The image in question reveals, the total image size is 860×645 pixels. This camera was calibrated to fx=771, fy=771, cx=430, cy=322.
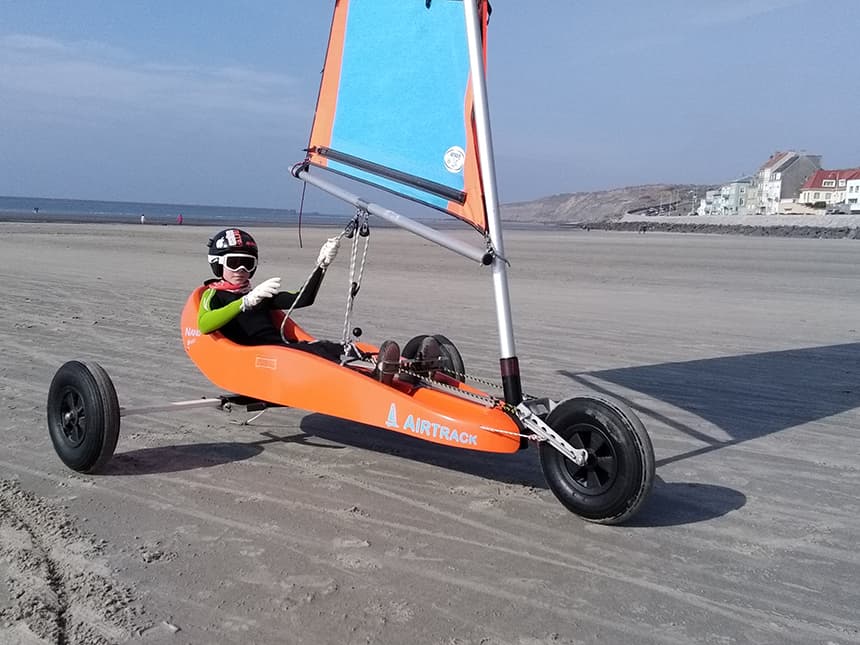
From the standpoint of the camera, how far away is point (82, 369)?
190 inches

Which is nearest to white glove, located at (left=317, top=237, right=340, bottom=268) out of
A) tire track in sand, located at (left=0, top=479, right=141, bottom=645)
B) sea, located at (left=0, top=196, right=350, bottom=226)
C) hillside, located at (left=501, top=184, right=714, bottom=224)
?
tire track in sand, located at (left=0, top=479, right=141, bottom=645)

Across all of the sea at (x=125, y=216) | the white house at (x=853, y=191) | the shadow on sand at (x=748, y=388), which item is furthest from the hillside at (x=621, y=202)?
the shadow on sand at (x=748, y=388)

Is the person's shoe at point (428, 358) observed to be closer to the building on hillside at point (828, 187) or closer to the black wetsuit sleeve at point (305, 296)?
the black wetsuit sleeve at point (305, 296)

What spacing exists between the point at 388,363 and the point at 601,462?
1.48m

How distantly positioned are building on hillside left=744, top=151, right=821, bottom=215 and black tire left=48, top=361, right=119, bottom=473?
10387 centimetres

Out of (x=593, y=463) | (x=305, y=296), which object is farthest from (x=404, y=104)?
(x=593, y=463)

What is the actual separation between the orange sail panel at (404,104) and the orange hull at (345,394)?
3.54 ft

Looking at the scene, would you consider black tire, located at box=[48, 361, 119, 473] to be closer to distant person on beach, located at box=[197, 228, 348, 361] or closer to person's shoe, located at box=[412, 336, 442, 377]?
distant person on beach, located at box=[197, 228, 348, 361]

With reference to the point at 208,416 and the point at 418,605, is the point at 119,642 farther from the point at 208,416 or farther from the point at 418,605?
the point at 208,416

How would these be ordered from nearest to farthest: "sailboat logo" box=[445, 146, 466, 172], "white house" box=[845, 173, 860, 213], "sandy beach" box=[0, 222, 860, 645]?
"sandy beach" box=[0, 222, 860, 645]
"sailboat logo" box=[445, 146, 466, 172]
"white house" box=[845, 173, 860, 213]

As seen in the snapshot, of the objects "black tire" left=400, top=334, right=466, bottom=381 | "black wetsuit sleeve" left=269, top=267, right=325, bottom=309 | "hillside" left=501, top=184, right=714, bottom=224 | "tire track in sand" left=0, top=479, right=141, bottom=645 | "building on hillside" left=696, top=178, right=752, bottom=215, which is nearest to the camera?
"tire track in sand" left=0, top=479, right=141, bottom=645

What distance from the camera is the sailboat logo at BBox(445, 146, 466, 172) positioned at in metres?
4.52

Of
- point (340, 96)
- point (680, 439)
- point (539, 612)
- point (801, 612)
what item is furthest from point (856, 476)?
point (340, 96)

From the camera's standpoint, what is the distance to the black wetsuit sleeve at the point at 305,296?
5.01 metres
